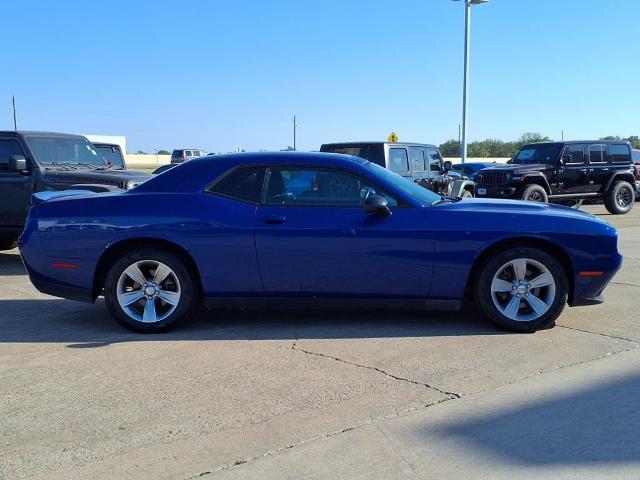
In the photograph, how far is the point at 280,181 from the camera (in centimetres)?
527

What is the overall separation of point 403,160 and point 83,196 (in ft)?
27.5

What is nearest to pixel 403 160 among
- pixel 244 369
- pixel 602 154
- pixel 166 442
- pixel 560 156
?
pixel 560 156

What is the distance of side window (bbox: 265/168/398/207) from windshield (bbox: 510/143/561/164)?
12.3 meters

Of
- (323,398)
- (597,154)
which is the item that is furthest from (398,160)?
(323,398)

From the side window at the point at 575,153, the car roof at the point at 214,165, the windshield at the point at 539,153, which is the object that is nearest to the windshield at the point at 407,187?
the car roof at the point at 214,165

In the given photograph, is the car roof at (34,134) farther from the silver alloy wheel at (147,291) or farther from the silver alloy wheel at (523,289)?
the silver alloy wheel at (523,289)

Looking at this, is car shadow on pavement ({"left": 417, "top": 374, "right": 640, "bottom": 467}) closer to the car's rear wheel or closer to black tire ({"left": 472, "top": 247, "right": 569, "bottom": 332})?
black tire ({"left": 472, "top": 247, "right": 569, "bottom": 332})

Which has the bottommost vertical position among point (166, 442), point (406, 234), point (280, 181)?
point (166, 442)

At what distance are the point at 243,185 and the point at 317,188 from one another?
641 millimetres

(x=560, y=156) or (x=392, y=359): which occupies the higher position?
(x=560, y=156)

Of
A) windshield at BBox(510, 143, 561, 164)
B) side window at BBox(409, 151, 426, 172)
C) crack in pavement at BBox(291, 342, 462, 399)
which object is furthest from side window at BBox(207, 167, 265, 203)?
windshield at BBox(510, 143, 561, 164)

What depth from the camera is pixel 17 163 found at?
883cm

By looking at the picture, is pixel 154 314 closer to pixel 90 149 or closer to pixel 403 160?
pixel 90 149

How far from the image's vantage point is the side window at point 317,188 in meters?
5.18
